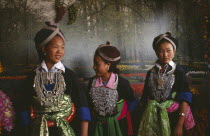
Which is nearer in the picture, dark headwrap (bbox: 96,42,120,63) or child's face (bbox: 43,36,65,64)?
child's face (bbox: 43,36,65,64)

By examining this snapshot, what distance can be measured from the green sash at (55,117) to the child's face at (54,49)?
0.45 m

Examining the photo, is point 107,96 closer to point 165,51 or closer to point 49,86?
point 49,86

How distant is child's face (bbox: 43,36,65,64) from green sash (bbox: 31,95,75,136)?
0.45m

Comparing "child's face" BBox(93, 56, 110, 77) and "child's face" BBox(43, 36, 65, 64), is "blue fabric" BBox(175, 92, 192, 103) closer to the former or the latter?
"child's face" BBox(93, 56, 110, 77)

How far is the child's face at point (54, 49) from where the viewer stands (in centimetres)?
221

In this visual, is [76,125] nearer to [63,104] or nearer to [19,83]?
[63,104]

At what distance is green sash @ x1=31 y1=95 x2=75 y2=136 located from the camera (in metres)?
2.10

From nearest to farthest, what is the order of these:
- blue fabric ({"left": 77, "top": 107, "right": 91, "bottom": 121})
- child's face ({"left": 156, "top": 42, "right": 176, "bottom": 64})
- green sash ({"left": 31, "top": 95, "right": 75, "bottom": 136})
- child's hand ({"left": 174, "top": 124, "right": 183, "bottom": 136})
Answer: green sash ({"left": 31, "top": 95, "right": 75, "bottom": 136}), blue fabric ({"left": 77, "top": 107, "right": 91, "bottom": 121}), child's hand ({"left": 174, "top": 124, "right": 183, "bottom": 136}), child's face ({"left": 156, "top": 42, "right": 176, "bottom": 64})

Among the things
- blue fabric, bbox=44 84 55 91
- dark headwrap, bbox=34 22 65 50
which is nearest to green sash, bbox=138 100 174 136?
blue fabric, bbox=44 84 55 91

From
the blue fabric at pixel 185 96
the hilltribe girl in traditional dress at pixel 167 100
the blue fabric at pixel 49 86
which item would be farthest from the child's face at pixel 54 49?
the blue fabric at pixel 185 96

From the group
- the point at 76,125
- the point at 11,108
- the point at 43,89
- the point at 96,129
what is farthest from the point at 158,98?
the point at 11,108

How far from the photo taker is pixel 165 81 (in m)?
2.68

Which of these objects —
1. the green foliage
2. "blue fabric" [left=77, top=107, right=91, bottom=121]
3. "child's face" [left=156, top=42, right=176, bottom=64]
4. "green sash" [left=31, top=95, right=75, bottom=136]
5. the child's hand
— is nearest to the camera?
"green sash" [left=31, top=95, right=75, bottom=136]

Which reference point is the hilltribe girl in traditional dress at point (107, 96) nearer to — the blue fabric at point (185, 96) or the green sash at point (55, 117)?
the green sash at point (55, 117)
